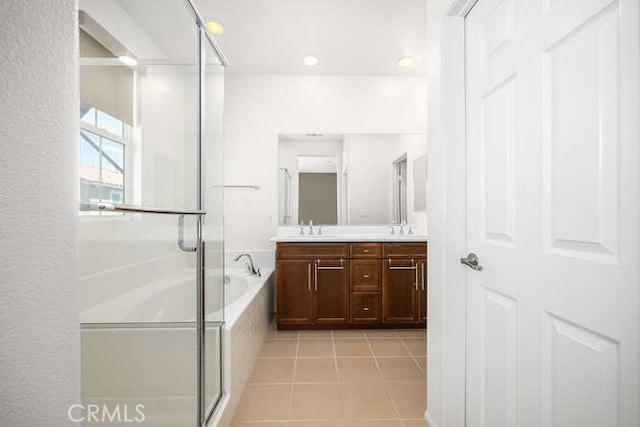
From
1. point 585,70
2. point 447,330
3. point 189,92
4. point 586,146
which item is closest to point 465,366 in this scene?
point 447,330

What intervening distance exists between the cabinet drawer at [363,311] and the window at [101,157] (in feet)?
7.40

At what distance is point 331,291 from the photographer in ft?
9.49

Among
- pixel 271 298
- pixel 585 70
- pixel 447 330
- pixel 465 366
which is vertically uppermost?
pixel 585 70

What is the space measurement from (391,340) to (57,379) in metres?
2.52

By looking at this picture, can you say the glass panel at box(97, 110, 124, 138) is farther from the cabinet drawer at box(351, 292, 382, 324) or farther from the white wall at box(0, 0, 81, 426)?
the cabinet drawer at box(351, 292, 382, 324)

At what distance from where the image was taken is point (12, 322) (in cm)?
45

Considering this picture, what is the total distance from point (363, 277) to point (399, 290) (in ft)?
1.12

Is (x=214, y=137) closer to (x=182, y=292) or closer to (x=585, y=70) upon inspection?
(x=182, y=292)

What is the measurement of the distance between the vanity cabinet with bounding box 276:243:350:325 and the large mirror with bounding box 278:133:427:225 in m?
0.55

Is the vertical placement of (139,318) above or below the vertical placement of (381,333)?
above

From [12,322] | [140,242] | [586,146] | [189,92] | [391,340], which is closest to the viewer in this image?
[12,322]

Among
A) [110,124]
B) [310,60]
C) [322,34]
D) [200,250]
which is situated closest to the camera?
[110,124]

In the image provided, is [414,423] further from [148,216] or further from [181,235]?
[148,216]

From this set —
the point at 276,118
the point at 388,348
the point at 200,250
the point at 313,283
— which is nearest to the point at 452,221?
the point at 200,250
